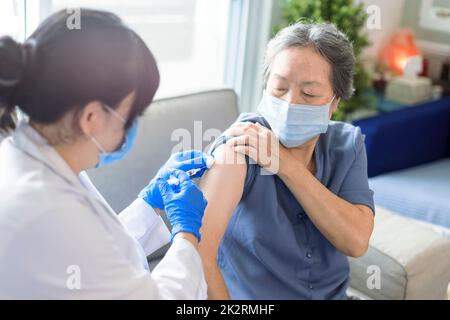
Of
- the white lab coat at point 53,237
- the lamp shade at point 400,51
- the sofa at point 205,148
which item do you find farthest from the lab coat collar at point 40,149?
the lamp shade at point 400,51

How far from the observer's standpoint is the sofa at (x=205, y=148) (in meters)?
1.80

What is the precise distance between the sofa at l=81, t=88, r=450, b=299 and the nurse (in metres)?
0.64

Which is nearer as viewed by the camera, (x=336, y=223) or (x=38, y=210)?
(x=38, y=210)

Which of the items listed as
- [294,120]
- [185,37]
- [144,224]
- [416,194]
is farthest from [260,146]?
[185,37]

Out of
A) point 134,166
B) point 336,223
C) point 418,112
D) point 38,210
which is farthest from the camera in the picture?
point 418,112

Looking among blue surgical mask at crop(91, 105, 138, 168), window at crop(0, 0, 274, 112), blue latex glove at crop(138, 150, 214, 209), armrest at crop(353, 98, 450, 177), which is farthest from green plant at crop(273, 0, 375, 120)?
blue surgical mask at crop(91, 105, 138, 168)

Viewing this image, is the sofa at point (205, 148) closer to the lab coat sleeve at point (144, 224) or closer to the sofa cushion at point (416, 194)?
the lab coat sleeve at point (144, 224)

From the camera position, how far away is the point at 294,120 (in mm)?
1549

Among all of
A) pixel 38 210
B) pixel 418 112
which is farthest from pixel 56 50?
pixel 418 112

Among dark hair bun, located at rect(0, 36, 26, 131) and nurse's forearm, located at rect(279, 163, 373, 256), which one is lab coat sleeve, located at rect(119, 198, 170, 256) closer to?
nurse's forearm, located at rect(279, 163, 373, 256)

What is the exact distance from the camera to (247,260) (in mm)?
1554

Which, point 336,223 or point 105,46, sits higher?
point 105,46

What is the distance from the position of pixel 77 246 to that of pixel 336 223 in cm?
74
